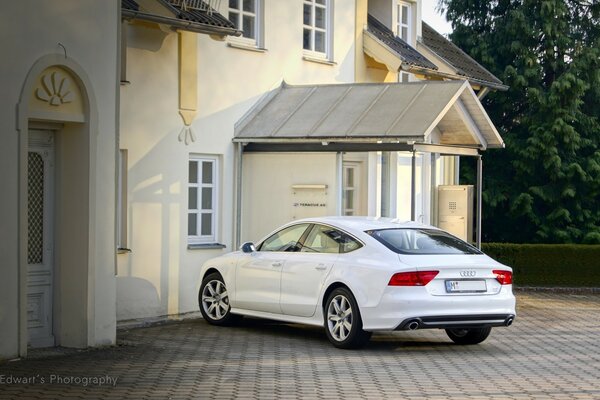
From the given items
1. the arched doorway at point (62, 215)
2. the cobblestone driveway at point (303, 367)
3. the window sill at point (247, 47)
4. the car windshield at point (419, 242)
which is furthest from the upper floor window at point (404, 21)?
the arched doorway at point (62, 215)

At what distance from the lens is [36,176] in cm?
1432

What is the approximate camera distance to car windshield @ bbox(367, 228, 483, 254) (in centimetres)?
1477

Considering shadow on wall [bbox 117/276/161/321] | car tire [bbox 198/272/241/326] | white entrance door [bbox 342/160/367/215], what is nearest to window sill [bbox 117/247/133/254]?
shadow on wall [bbox 117/276/161/321]

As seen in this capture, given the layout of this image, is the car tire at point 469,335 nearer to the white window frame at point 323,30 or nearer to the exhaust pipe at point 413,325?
the exhaust pipe at point 413,325

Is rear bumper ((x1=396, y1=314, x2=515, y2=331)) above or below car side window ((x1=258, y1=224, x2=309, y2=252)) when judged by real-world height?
below

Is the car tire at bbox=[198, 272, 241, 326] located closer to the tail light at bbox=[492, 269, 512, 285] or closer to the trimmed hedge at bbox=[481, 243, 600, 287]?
the tail light at bbox=[492, 269, 512, 285]

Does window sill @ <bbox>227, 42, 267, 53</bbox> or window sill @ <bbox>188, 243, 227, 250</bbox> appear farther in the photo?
window sill @ <bbox>227, 42, 267, 53</bbox>

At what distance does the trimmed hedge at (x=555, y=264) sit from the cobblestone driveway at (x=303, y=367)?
9.67 metres

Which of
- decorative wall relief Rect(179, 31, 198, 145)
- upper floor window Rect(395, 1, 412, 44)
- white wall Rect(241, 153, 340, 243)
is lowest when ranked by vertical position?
white wall Rect(241, 153, 340, 243)

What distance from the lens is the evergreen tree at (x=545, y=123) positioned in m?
31.4

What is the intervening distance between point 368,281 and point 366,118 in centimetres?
574

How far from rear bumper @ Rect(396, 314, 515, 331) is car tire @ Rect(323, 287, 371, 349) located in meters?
0.61

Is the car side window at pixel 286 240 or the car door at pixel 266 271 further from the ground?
the car side window at pixel 286 240

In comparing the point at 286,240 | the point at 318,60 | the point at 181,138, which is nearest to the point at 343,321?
the point at 286,240
